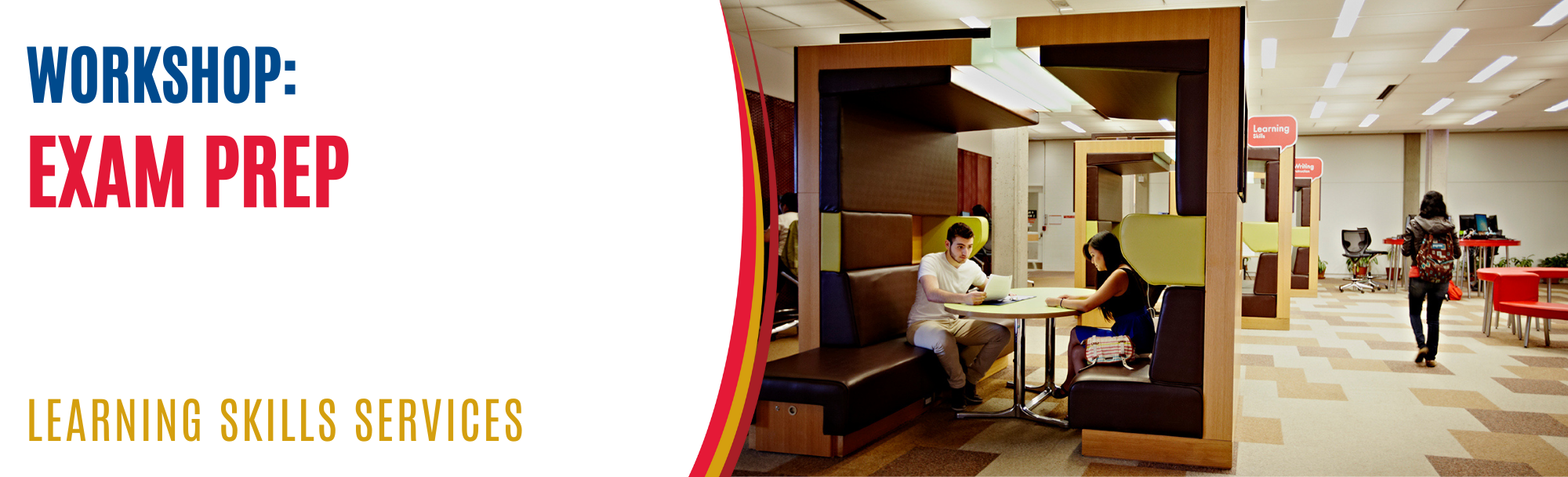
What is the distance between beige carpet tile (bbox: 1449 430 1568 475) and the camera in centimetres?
399

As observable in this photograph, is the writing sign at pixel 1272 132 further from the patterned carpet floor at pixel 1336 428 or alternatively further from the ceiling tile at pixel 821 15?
the ceiling tile at pixel 821 15

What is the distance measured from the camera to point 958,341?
5012mm

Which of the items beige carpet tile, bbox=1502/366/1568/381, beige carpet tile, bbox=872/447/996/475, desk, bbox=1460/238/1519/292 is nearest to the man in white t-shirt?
beige carpet tile, bbox=872/447/996/475

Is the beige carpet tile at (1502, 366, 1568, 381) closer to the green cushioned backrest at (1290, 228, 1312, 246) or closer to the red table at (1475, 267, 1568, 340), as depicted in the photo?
the red table at (1475, 267, 1568, 340)

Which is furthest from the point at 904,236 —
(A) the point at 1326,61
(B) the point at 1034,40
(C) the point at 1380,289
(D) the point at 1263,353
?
(C) the point at 1380,289

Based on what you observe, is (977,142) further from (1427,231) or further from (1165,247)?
(1165,247)

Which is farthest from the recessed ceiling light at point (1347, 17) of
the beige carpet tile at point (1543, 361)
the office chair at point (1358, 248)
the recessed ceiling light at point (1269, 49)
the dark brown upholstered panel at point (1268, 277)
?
the office chair at point (1358, 248)

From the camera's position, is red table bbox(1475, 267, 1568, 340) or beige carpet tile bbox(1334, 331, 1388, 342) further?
beige carpet tile bbox(1334, 331, 1388, 342)

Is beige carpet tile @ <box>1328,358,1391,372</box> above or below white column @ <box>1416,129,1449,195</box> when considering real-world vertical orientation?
below

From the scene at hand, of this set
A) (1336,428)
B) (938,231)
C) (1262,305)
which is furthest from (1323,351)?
A: (938,231)

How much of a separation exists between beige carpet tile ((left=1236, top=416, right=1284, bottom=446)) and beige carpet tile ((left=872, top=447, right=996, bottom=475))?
4.33 ft

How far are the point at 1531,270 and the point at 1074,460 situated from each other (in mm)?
6019

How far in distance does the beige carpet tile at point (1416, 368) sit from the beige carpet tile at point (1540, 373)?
0.40 metres

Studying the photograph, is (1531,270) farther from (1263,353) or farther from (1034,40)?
(1034,40)
